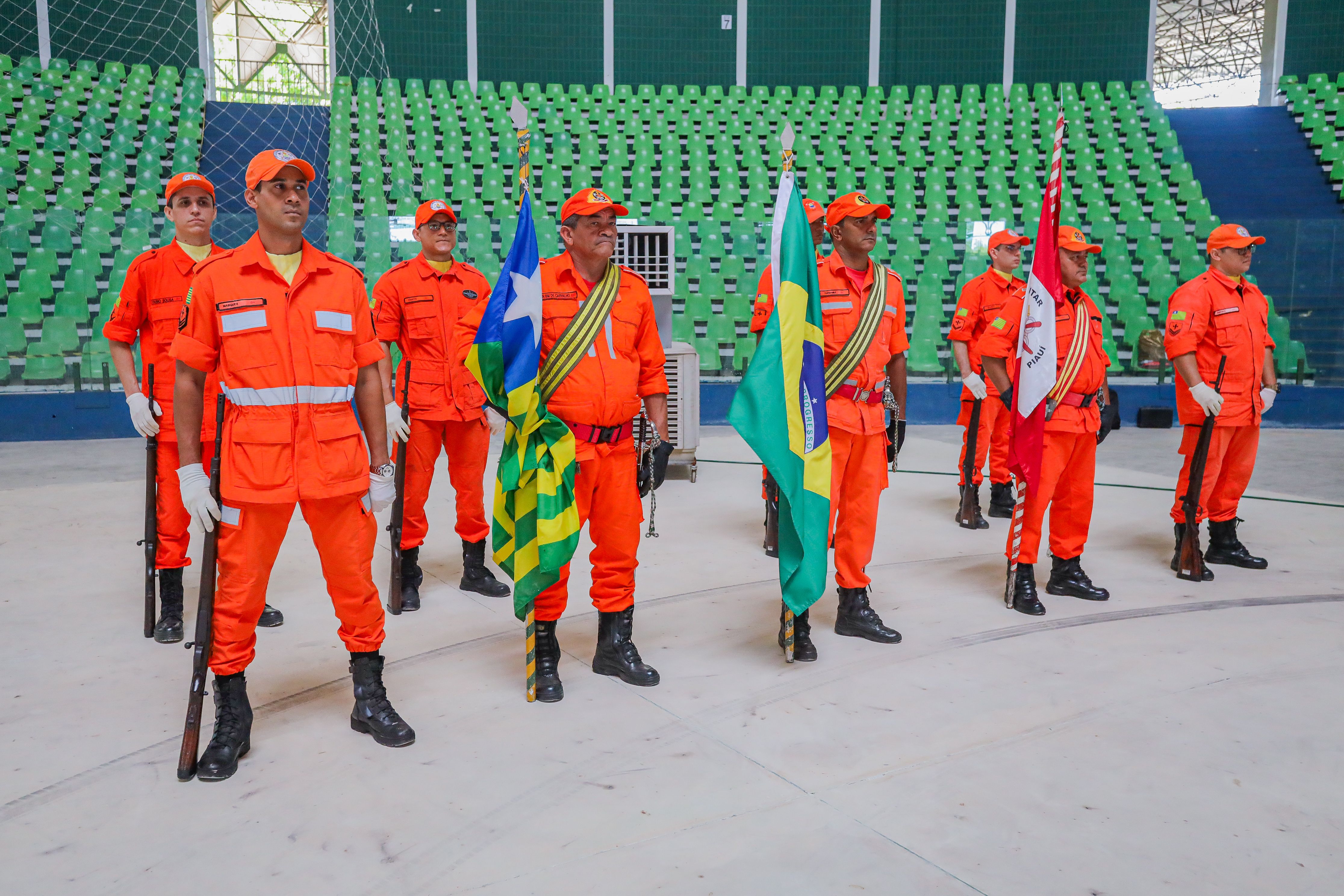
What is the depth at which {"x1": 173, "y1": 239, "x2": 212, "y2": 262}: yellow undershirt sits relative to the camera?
3965mm

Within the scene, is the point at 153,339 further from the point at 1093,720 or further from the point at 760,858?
the point at 1093,720

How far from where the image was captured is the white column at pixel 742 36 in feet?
58.1

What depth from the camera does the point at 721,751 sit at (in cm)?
292

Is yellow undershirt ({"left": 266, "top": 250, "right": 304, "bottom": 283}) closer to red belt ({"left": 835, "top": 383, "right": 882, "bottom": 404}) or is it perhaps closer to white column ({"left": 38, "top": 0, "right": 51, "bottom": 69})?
red belt ({"left": 835, "top": 383, "right": 882, "bottom": 404})

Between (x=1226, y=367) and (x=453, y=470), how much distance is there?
12.6 ft

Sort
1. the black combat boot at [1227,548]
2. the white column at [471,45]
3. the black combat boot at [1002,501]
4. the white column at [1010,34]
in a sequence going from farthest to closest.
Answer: the white column at [1010,34], the white column at [471,45], the black combat boot at [1002,501], the black combat boot at [1227,548]

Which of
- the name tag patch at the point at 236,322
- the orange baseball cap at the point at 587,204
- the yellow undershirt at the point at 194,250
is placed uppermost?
the orange baseball cap at the point at 587,204

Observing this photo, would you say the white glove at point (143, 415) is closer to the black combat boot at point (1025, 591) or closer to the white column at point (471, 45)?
the black combat boot at point (1025, 591)

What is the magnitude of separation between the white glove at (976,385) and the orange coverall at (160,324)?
4478 millimetres

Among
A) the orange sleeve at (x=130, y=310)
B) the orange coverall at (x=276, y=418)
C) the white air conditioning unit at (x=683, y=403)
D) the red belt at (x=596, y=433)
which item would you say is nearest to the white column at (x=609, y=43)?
the white air conditioning unit at (x=683, y=403)

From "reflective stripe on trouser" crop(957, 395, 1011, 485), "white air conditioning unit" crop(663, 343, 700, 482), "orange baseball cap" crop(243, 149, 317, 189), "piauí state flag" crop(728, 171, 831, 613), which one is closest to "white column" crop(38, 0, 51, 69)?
"white air conditioning unit" crop(663, 343, 700, 482)

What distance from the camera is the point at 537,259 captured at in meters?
3.19

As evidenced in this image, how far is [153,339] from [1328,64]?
20.2m

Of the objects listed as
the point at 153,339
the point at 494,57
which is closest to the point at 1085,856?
the point at 153,339
